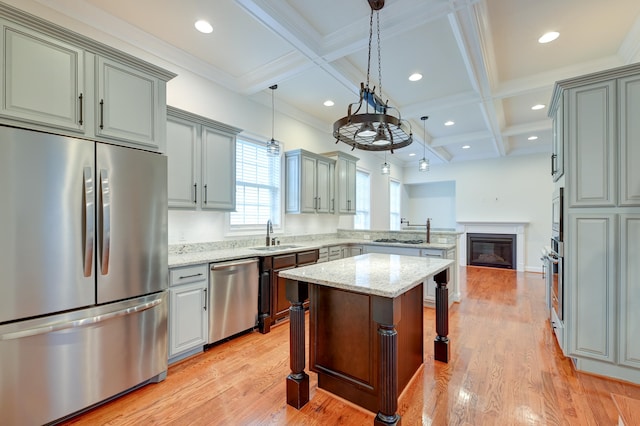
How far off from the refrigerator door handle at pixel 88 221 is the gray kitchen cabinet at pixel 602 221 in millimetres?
3796

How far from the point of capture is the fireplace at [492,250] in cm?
752

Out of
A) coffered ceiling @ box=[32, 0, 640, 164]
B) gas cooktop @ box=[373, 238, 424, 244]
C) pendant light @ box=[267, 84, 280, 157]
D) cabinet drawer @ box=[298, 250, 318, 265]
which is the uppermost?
coffered ceiling @ box=[32, 0, 640, 164]

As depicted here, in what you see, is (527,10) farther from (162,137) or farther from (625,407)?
(162,137)

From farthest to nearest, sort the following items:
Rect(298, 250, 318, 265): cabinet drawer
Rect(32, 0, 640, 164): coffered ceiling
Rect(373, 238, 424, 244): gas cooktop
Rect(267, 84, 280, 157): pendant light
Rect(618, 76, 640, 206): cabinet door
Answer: Rect(373, 238, 424, 244): gas cooktop, Rect(298, 250, 318, 265): cabinet drawer, Rect(267, 84, 280, 157): pendant light, Rect(32, 0, 640, 164): coffered ceiling, Rect(618, 76, 640, 206): cabinet door

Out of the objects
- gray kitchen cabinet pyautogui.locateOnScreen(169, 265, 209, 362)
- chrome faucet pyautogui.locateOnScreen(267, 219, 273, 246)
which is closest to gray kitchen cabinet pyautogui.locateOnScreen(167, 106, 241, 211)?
gray kitchen cabinet pyautogui.locateOnScreen(169, 265, 209, 362)

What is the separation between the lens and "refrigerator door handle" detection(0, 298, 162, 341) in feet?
5.55

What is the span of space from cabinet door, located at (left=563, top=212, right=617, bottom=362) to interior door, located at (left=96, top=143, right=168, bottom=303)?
3.51m

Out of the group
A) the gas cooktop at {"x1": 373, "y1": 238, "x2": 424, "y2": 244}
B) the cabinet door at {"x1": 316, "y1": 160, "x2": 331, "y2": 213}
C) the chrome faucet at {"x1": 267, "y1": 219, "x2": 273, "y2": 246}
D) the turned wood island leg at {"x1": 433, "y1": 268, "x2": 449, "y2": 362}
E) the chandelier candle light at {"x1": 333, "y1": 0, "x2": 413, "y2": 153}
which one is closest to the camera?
the chandelier candle light at {"x1": 333, "y1": 0, "x2": 413, "y2": 153}

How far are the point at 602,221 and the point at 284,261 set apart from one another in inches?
123

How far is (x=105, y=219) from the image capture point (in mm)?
2008

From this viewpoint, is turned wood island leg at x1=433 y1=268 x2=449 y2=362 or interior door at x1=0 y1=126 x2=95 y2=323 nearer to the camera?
interior door at x1=0 y1=126 x2=95 y2=323

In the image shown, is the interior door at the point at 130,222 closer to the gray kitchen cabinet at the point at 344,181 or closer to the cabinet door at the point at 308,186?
the cabinet door at the point at 308,186

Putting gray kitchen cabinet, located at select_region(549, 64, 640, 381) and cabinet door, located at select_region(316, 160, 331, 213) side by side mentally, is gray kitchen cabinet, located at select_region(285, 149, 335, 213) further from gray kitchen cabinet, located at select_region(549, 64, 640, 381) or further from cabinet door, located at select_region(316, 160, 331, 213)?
gray kitchen cabinet, located at select_region(549, 64, 640, 381)

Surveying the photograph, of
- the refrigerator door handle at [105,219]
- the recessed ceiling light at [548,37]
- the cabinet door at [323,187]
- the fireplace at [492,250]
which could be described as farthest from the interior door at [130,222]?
the fireplace at [492,250]
